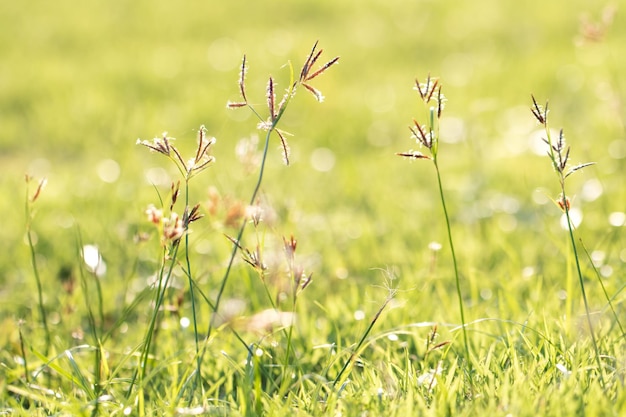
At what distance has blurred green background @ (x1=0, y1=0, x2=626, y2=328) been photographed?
11.1 ft

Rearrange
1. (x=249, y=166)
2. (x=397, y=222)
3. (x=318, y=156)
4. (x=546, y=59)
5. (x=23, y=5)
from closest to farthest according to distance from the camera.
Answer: (x=249, y=166)
(x=397, y=222)
(x=318, y=156)
(x=546, y=59)
(x=23, y=5)

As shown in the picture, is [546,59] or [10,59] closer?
[546,59]

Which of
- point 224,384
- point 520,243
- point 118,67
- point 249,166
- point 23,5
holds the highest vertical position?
point 23,5

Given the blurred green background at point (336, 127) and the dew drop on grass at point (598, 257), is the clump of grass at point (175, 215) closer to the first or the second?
the blurred green background at point (336, 127)

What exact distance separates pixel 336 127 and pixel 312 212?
6.44ft

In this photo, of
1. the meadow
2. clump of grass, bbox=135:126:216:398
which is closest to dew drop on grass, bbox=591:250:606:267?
the meadow

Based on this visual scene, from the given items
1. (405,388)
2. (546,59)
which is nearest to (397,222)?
(405,388)

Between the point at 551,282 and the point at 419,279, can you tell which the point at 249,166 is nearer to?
the point at 419,279

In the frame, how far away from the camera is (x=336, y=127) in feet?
19.7

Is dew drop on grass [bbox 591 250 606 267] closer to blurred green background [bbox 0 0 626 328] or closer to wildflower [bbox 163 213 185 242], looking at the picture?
blurred green background [bbox 0 0 626 328]

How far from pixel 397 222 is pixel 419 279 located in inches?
35.4

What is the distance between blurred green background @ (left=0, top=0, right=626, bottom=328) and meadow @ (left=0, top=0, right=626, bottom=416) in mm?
26

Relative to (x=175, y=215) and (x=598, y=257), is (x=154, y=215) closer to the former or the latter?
(x=175, y=215)

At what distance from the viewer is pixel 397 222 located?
3.84 meters
